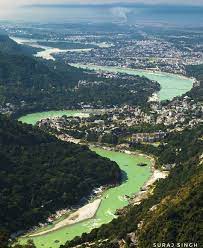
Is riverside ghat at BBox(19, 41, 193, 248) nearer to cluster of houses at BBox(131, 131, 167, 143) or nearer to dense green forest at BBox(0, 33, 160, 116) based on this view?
cluster of houses at BBox(131, 131, 167, 143)

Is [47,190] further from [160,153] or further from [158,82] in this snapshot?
[158,82]

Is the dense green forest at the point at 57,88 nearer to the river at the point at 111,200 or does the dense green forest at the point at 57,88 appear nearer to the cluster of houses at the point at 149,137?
the cluster of houses at the point at 149,137

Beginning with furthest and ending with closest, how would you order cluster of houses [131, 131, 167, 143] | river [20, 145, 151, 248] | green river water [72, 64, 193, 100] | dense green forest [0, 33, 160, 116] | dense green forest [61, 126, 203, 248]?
green river water [72, 64, 193, 100]
dense green forest [0, 33, 160, 116]
cluster of houses [131, 131, 167, 143]
river [20, 145, 151, 248]
dense green forest [61, 126, 203, 248]

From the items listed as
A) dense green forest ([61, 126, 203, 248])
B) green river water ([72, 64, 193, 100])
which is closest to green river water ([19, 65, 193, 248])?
dense green forest ([61, 126, 203, 248])

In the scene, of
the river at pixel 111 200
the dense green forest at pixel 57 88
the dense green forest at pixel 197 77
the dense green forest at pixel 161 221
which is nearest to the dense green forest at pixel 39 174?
the river at pixel 111 200

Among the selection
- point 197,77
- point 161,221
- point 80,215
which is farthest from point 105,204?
point 197,77

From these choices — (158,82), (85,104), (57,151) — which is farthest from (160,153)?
(158,82)

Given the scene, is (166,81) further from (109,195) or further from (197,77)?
(109,195)
